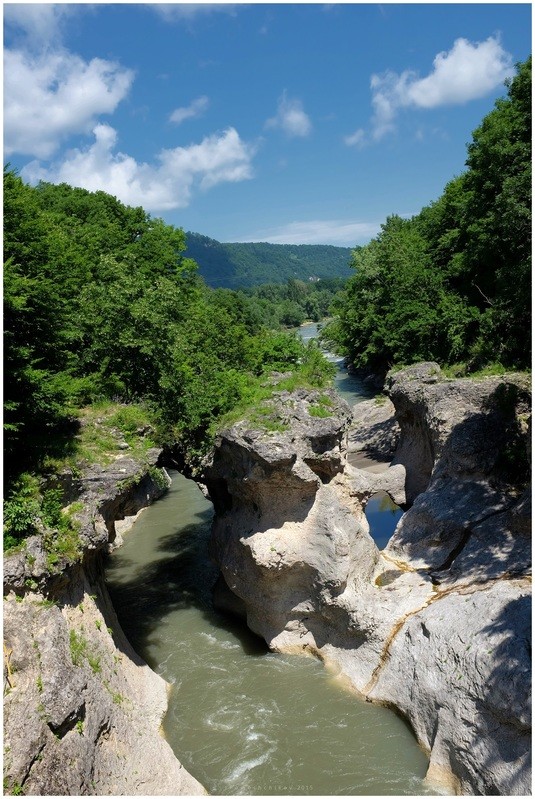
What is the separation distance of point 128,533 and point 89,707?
1713 cm

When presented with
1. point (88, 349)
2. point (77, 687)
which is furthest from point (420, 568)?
point (88, 349)

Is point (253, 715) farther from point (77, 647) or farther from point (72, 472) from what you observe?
point (72, 472)

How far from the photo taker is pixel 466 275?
35000 mm

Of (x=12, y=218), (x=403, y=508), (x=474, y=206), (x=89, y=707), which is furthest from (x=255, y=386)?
(x=474, y=206)

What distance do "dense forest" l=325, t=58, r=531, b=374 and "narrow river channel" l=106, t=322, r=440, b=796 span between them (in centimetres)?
1375

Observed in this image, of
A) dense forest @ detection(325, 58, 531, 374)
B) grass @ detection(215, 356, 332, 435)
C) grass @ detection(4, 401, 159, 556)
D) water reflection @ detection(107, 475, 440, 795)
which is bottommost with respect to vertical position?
water reflection @ detection(107, 475, 440, 795)

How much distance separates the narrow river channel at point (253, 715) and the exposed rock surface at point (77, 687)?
1.06 meters

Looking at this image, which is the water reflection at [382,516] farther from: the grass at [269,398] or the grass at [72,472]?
the grass at [72,472]

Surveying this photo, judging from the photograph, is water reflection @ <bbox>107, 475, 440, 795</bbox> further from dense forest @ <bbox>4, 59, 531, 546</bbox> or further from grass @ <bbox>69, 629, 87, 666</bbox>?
dense forest @ <bbox>4, 59, 531, 546</bbox>

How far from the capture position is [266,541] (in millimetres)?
16859

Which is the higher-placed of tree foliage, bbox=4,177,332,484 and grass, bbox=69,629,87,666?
tree foliage, bbox=4,177,332,484

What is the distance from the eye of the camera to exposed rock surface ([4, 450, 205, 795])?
10.1 meters

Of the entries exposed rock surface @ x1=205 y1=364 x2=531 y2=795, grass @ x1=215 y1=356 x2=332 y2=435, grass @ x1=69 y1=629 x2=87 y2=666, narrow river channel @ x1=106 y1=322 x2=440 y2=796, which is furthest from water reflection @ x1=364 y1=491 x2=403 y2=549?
grass @ x1=69 y1=629 x2=87 y2=666

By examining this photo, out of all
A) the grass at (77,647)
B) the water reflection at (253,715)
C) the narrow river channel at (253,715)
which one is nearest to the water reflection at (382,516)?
the narrow river channel at (253,715)
